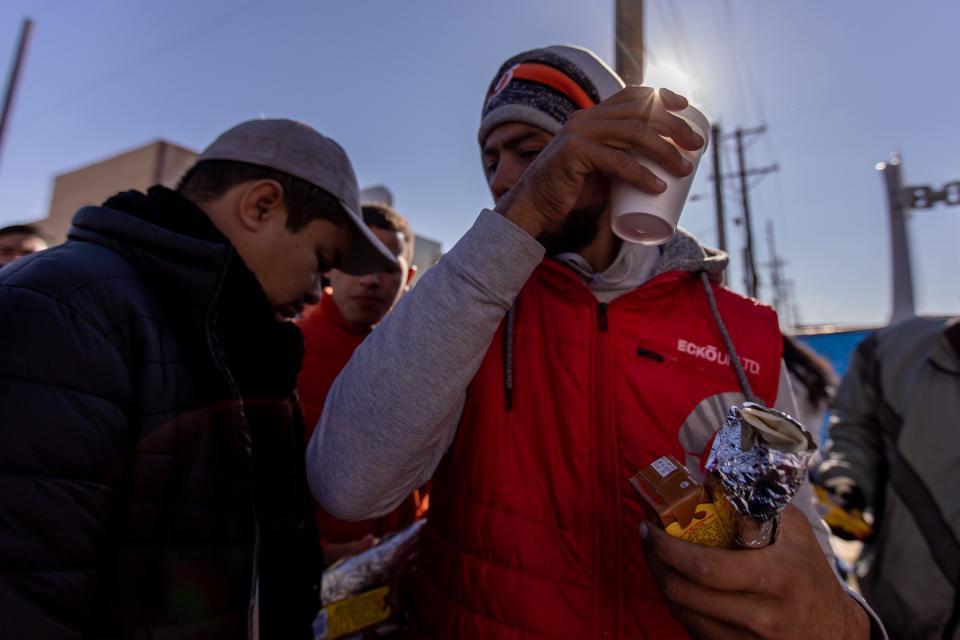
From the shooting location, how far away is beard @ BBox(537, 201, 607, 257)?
126 cm

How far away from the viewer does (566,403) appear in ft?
3.73

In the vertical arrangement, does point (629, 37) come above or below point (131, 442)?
above

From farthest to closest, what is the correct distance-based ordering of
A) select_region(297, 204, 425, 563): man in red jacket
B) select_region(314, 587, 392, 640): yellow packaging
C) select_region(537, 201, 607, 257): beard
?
select_region(297, 204, 425, 563): man in red jacket, select_region(314, 587, 392, 640): yellow packaging, select_region(537, 201, 607, 257): beard

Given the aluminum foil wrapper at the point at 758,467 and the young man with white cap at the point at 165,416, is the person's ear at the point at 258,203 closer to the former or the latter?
the young man with white cap at the point at 165,416

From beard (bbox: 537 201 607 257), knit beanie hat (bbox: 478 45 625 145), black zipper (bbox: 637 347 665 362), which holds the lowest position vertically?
black zipper (bbox: 637 347 665 362)

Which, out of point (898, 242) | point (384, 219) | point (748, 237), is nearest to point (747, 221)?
point (748, 237)

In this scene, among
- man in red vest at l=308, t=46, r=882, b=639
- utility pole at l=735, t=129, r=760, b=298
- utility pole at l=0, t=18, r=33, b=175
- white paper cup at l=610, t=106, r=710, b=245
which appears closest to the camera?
man in red vest at l=308, t=46, r=882, b=639

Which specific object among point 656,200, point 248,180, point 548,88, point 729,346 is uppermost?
point 548,88

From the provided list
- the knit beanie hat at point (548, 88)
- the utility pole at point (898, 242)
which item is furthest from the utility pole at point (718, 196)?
the knit beanie hat at point (548, 88)

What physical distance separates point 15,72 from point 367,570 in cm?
1472

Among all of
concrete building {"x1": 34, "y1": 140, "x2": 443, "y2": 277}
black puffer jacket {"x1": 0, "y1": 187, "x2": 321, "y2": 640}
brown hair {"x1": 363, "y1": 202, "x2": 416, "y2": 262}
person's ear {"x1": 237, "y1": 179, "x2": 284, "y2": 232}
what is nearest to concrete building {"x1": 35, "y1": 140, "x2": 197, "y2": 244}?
concrete building {"x1": 34, "y1": 140, "x2": 443, "y2": 277}

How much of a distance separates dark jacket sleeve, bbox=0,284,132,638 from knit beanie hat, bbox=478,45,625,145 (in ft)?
3.67

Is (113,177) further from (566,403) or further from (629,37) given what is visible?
(566,403)

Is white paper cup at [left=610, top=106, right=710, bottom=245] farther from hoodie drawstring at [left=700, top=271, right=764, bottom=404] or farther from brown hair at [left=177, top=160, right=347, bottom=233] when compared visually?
brown hair at [left=177, top=160, right=347, bottom=233]
